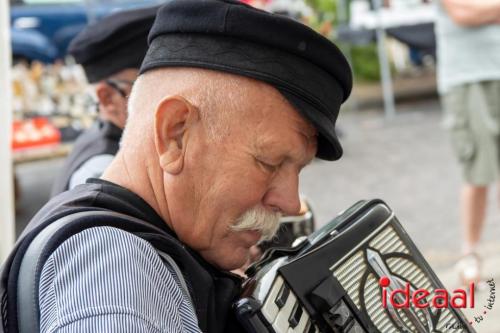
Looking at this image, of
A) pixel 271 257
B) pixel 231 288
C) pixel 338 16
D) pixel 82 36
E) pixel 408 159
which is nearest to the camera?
pixel 231 288

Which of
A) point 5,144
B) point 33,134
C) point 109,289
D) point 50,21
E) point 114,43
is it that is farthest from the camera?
point 50,21

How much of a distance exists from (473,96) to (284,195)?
2.48 metres

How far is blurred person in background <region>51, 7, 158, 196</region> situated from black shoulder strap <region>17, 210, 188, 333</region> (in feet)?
4.27

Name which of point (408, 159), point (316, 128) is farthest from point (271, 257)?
point (408, 159)

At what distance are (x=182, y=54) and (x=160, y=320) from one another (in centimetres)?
46

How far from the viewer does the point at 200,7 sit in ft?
4.14

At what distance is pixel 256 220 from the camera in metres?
1.32

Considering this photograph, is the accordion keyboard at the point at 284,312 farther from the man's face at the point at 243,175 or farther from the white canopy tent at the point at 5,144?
the white canopy tent at the point at 5,144

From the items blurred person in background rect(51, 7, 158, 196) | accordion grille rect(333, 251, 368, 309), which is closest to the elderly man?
accordion grille rect(333, 251, 368, 309)

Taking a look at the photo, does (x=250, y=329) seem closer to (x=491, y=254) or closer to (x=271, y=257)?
(x=271, y=257)

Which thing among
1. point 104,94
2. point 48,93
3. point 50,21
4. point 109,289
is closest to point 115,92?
point 104,94

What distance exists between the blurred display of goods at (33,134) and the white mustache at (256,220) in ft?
14.6

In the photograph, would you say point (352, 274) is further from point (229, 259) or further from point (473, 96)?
point (473, 96)

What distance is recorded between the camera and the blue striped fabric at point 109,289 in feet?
3.14
